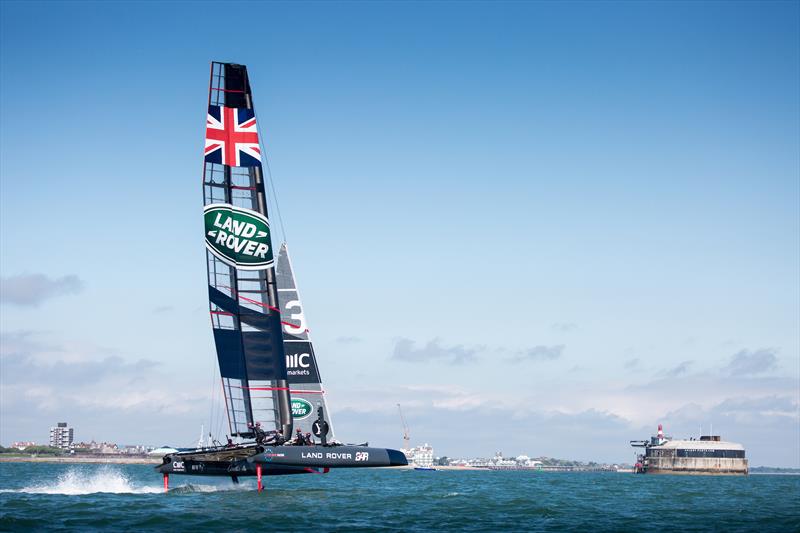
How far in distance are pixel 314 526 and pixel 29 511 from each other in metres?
9.76

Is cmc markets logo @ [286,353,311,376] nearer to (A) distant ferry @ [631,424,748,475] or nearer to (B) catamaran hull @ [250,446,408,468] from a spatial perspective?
(B) catamaran hull @ [250,446,408,468]

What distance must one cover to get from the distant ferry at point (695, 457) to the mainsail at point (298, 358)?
9322 centimetres

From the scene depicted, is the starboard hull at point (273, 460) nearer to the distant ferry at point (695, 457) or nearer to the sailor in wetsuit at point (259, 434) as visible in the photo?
the sailor in wetsuit at point (259, 434)

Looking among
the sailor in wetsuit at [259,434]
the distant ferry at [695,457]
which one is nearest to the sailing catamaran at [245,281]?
the sailor in wetsuit at [259,434]

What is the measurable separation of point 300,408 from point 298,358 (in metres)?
2.51

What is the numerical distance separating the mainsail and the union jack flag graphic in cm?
697

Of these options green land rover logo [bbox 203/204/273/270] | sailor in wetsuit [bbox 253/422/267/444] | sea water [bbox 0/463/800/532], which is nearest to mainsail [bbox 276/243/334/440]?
sea water [bbox 0/463/800/532]

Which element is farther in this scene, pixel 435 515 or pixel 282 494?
pixel 282 494

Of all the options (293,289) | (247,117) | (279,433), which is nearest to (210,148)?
(247,117)

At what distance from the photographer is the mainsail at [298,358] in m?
42.8

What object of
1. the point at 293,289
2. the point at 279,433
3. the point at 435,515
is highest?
the point at 293,289

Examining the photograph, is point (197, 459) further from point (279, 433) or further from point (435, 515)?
point (435, 515)

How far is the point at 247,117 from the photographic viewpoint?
130ft

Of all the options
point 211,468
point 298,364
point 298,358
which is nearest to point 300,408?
point 298,364
